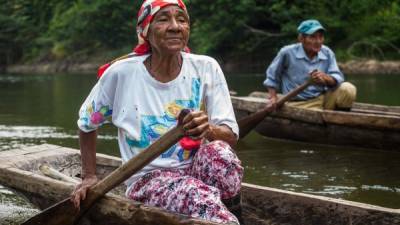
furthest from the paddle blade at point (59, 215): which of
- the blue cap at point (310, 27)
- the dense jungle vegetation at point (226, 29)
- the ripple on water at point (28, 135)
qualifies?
the dense jungle vegetation at point (226, 29)

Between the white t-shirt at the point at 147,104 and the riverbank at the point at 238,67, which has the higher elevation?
the white t-shirt at the point at 147,104

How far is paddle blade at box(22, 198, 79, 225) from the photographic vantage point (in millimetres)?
3164

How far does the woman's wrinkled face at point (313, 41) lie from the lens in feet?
22.9

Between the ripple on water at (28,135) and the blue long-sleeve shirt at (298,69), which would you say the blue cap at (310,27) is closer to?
the blue long-sleeve shirt at (298,69)

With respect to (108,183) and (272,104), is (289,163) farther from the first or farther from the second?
(108,183)

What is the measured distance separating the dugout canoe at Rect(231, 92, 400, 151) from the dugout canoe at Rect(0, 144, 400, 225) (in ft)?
10.4

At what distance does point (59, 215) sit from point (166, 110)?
29.1 inches

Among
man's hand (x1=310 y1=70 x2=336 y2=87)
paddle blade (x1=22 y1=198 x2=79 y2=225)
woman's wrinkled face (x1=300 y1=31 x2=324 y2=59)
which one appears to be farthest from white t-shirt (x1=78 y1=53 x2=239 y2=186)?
woman's wrinkled face (x1=300 y1=31 x2=324 y2=59)

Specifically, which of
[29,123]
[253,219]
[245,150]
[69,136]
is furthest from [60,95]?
[253,219]

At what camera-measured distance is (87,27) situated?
3812cm

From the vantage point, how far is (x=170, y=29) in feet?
9.66

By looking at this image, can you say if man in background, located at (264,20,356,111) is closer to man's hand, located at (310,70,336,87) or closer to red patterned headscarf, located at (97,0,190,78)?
man's hand, located at (310,70,336,87)

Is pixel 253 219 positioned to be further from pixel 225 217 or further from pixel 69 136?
pixel 69 136

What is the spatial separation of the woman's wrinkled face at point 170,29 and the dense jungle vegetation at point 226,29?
70.0 feet
